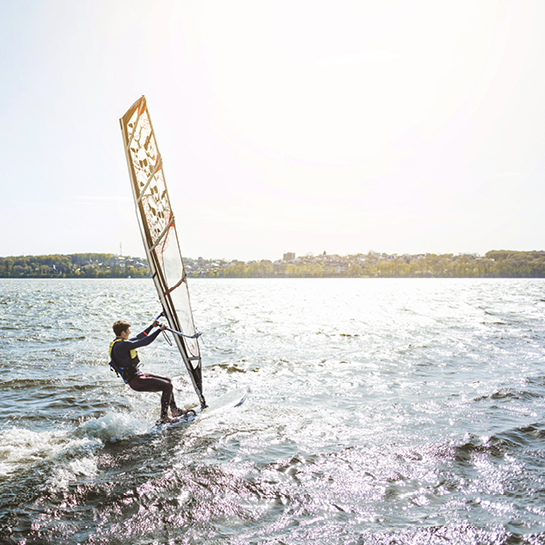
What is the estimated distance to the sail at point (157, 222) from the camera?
651 centimetres

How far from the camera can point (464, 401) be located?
9.72 m

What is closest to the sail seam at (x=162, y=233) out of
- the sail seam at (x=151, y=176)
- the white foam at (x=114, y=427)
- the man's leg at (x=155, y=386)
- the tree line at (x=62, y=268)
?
the sail seam at (x=151, y=176)

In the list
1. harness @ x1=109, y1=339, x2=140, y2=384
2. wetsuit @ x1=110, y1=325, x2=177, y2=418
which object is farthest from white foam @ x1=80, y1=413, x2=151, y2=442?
harness @ x1=109, y1=339, x2=140, y2=384

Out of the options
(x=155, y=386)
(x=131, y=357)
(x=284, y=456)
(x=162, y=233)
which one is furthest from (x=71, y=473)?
(x=162, y=233)

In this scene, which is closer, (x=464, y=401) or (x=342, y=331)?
(x=464, y=401)

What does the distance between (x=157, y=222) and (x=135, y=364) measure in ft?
8.15

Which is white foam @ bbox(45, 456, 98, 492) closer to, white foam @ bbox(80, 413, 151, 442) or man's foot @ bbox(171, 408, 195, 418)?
white foam @ bbox(80, 413, 151, 442)

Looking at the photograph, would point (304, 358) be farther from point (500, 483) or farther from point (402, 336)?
point (500, 483)

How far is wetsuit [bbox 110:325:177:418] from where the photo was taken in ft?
23.7

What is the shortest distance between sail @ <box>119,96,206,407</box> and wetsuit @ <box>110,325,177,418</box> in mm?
506

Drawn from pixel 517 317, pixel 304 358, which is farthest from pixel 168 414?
pixel 517 317

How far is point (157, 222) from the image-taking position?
7133 millimetres

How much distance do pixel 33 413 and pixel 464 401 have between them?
9148 mm

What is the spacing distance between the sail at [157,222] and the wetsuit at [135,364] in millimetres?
506
